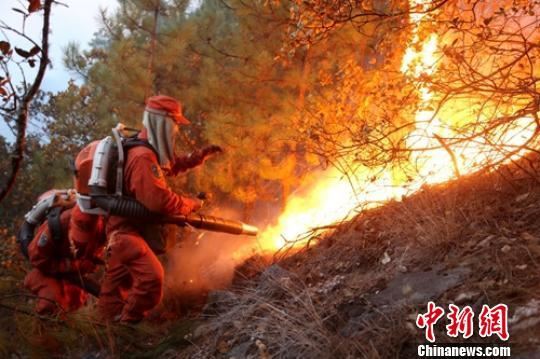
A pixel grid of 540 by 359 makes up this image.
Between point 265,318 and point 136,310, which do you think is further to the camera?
point 136,310

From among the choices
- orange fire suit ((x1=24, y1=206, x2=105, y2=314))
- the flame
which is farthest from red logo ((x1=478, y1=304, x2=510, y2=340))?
orange fire suit ((x1=24, y1=206, x2=105, y2=314))

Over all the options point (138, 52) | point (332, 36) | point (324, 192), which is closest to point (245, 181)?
point (324, 192)

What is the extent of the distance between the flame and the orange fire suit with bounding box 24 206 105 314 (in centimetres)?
216

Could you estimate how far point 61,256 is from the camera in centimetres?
564

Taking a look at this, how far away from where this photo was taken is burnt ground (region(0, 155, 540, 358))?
291 cm

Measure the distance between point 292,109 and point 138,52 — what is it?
4.19 m

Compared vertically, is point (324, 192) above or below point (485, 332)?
above

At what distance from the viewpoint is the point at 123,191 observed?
4938 millimetres

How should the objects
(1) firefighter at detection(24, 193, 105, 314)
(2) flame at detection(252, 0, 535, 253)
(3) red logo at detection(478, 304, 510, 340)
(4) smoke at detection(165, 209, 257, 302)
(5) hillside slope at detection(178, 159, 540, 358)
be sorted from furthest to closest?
(4) smoke at detection(165, 209, 257, 302) → (1) firefighter at detection(24, 193, 105, 314) → (2) flame at detection(252, 0, 535, 253) → (5) hillside slope at detection(178, 159, 540, 358) → (3) red logo at detection(478, 304, 510, 340)

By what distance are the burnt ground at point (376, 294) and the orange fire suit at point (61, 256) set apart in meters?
1.04

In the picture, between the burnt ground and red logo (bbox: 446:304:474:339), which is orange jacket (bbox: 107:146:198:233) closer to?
the burnt ground

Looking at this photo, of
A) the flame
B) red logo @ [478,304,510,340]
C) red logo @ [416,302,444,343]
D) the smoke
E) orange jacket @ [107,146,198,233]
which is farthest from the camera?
the smoke

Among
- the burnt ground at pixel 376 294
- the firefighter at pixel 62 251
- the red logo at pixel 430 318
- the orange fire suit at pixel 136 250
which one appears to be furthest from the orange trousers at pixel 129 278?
the red logo at pixel 430 318

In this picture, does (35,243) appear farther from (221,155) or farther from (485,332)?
(485,332)
